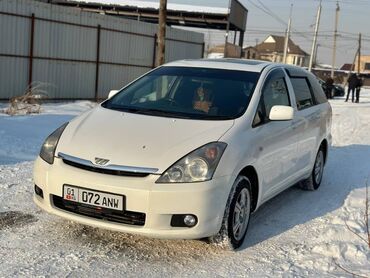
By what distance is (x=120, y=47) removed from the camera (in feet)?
63.0

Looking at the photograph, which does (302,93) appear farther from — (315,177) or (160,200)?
(160,200)

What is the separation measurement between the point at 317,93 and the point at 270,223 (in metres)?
2.47

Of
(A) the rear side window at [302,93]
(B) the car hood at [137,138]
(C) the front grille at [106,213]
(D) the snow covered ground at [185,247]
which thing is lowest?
(D) the snow covered ground at [185,247]

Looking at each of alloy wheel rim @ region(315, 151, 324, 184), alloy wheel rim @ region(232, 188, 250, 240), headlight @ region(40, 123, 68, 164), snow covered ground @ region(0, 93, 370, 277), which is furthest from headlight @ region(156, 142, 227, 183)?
alloy wheel rim @ region(315, 151, 324, 184)

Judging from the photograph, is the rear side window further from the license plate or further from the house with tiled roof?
the house with tiled roof

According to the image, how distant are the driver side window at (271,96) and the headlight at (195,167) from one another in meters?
0.82

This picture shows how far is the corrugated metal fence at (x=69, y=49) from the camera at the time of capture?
14.9m

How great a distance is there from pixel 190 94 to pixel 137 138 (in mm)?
1094

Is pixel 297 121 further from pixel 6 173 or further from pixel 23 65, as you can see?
pixel 23 65

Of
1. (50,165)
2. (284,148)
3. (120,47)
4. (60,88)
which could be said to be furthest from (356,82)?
(50,165)

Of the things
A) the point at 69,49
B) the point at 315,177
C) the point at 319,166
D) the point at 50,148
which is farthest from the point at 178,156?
the point at 69,49

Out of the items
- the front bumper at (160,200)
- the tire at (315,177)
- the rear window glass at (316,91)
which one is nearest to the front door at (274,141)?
the front bumper at (160,200)

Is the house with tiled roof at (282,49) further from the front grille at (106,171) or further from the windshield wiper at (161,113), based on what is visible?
the front grille at (106,171)

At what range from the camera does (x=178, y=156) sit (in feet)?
13.3
